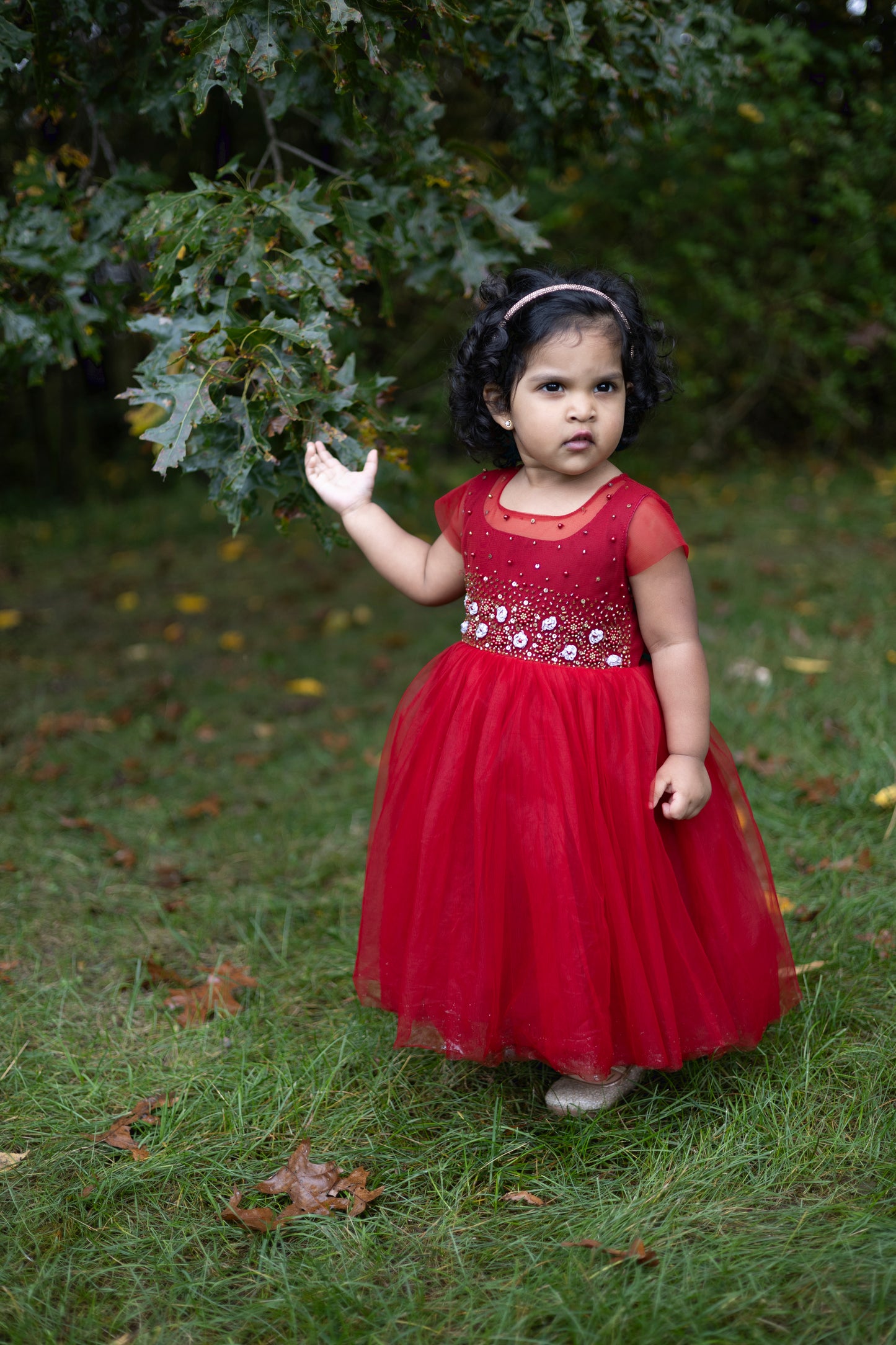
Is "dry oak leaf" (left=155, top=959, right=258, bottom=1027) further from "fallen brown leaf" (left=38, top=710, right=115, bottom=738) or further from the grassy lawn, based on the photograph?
"fallen brown leaf" (left=38, top=710, right=115, bottom=738)

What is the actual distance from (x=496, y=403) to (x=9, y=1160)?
170 cm

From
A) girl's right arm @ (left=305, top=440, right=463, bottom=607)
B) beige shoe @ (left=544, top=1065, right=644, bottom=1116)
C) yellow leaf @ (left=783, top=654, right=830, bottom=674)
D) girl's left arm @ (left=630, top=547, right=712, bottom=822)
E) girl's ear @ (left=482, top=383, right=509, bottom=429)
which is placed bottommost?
beige shoe @ (left=544, top=1065, right=644, bottom=1116)

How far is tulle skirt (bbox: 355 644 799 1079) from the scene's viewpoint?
1.97m

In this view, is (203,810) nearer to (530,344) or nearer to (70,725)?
(70,725)

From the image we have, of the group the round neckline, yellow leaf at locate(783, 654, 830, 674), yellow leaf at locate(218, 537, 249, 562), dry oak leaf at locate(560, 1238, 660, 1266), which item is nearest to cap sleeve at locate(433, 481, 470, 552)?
the round neckline

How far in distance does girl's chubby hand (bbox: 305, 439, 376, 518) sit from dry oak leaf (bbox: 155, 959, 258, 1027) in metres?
1.15

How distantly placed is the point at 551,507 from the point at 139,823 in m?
2.04

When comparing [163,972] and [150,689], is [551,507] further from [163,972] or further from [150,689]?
[150,689]

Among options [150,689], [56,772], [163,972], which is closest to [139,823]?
[56,772]

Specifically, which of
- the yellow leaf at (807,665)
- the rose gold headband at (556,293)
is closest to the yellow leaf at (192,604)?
the yellow leaf at (807,665)

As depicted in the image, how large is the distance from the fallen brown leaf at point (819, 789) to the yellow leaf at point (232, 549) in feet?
14.5

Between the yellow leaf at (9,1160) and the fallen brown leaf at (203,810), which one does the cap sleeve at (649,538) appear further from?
the fallen brown leaf at (203,810)

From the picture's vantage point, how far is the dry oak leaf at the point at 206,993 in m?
2.51

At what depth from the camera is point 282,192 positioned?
2426 mm
